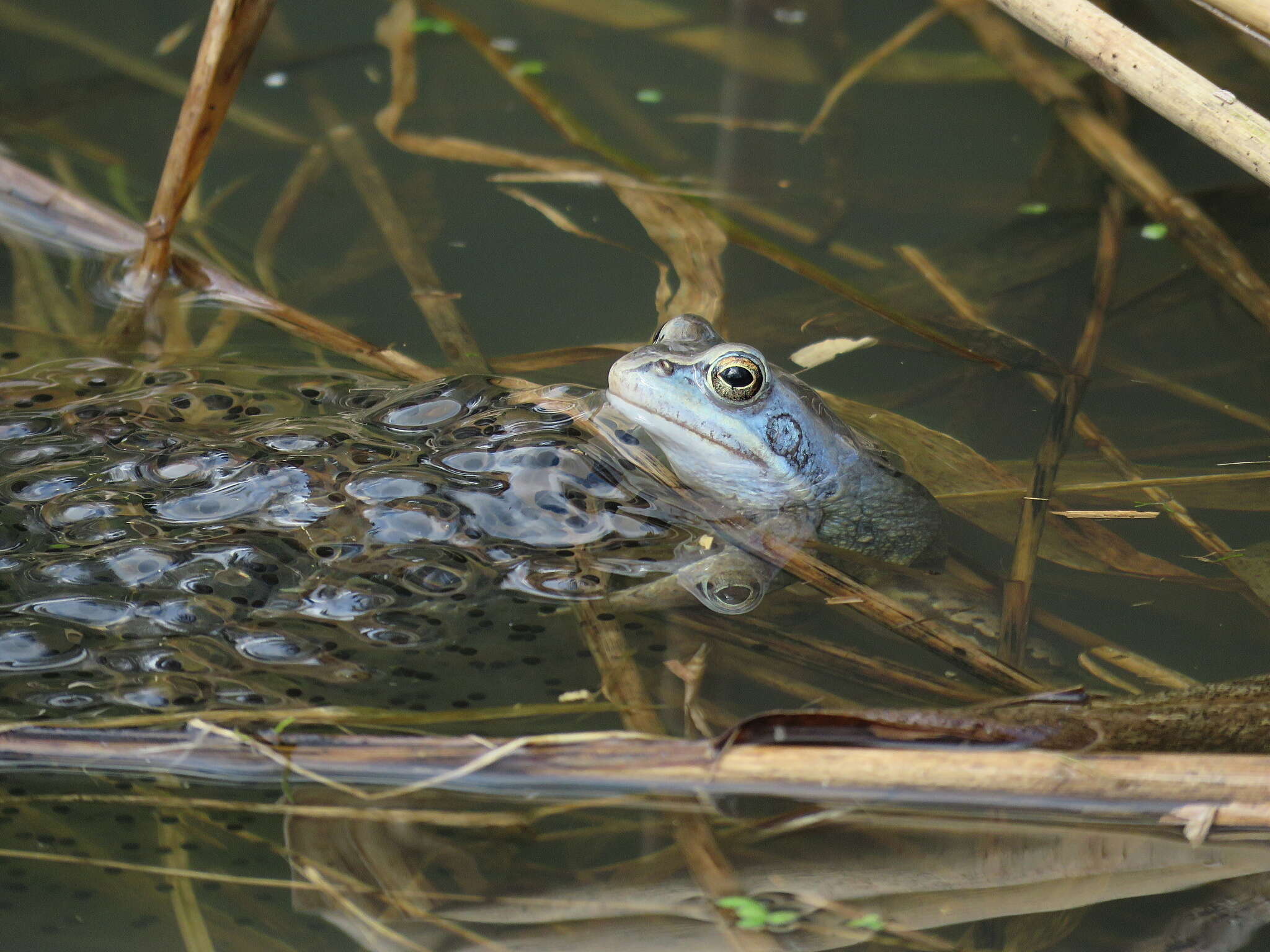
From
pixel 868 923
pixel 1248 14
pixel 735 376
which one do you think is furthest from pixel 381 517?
pixel 1248 14

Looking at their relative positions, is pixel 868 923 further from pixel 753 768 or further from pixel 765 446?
pixel 765 446

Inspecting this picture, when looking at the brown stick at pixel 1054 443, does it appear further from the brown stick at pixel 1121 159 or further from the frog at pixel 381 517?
the frog at pixel 381 517

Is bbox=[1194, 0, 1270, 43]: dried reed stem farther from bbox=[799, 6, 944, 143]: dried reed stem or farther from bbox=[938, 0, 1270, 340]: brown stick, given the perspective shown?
bbox=[799, 6, 944, 143]: dried reed stem

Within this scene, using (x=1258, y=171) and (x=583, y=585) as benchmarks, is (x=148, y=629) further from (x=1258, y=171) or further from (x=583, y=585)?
(x=1258, y=171)

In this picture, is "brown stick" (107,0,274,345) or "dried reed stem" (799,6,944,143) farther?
"dried reed stem" (799,6,944,143)

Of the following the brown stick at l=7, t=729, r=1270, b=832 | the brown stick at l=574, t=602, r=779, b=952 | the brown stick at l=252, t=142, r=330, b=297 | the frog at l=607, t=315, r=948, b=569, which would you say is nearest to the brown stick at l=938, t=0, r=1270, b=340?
the frog at l=607, t=315, r=948, b=569

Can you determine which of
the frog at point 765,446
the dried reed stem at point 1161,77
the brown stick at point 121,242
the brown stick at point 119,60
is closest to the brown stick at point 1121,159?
the dried reed stem at point 1161,77
